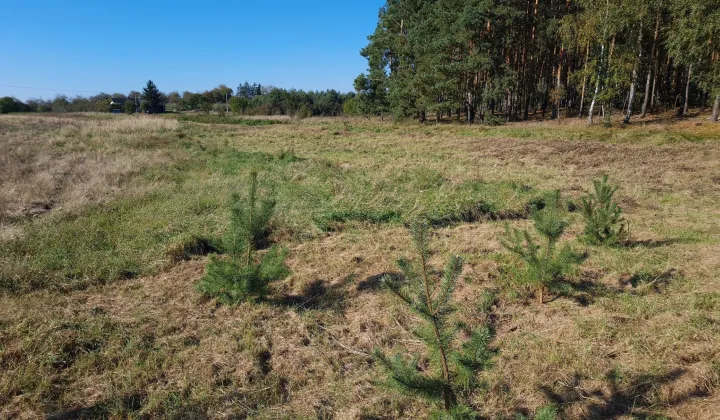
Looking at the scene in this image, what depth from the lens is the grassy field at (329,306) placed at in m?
2.78

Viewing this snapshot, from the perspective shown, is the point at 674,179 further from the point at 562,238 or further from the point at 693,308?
the point at 693,308

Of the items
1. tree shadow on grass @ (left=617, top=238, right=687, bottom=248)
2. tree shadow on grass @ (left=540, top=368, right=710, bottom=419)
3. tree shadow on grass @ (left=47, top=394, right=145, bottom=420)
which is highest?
tree shadow on grass @ (left=617, top=238, right=687, bottom=248)

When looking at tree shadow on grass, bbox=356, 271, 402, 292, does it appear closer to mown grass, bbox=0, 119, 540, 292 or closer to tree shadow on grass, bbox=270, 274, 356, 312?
tree shadow on grass, bbox=270, 274, 356, 312

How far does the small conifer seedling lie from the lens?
389 cm

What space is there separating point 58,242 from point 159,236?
119 centimetres

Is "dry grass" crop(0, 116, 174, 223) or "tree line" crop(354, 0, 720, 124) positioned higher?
"tree line" crop(354, 0, 720, 124)

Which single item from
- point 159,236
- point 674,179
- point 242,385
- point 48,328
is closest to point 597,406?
point 242,385

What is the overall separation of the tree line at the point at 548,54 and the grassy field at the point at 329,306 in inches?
540

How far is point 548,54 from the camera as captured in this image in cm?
2844

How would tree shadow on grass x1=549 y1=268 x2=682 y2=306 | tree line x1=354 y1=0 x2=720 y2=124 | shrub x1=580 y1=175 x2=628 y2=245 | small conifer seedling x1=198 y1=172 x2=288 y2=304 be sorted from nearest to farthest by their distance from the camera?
small conifer seedling x1=198 y1=172 x2=288 y2=304, tree shadow on grass x1=549 y1=268 x2=682 y2=306, shrub x1=580 y1=175 x2=628 y2=245, tree line x1=354 y1=0 x2=720 y2=124

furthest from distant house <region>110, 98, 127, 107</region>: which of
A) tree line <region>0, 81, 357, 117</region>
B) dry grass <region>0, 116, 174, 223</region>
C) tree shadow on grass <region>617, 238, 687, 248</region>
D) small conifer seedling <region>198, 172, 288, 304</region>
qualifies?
tree shadow on grass <region>617, 238, 687, 248</region>

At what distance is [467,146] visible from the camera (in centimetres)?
1570

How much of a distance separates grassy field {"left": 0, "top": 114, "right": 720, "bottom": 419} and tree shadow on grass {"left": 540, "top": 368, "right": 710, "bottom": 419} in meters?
0.01

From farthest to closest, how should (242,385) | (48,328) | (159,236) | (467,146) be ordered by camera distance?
(467,146) → (159,236) → (48,328) → (242,385)
